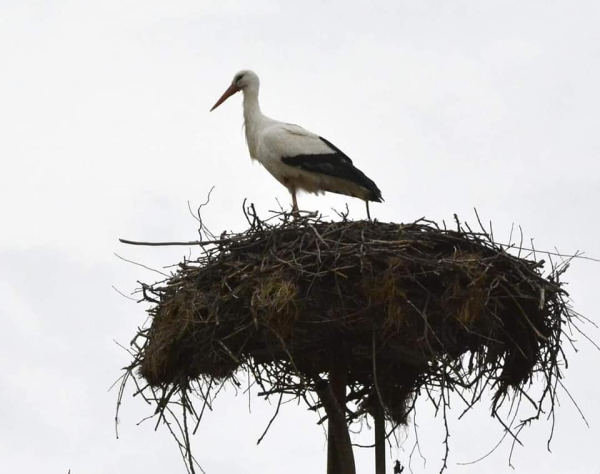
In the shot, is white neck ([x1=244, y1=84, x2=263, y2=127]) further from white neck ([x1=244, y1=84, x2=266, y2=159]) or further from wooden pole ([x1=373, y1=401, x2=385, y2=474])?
wooden pole ([x1=373, y1=401, x2=385, y2=474])

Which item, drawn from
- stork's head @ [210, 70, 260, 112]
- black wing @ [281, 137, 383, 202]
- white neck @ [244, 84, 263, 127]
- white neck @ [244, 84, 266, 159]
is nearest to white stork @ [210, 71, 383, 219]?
black wing @ [281, 137, 383, 202]

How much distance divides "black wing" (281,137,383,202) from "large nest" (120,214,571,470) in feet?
6.35

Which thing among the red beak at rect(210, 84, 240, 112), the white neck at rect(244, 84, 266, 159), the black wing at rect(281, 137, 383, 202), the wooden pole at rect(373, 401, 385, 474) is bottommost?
the wooden pole at rect(373, 401, 385, 474)

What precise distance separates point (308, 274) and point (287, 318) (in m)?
0.31

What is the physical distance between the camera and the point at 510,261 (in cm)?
739

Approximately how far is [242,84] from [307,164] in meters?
1.42

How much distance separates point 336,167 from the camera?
31.6ft

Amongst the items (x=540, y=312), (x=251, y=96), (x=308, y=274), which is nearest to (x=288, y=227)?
(x=308, y=274)

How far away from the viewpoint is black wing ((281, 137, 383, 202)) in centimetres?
953

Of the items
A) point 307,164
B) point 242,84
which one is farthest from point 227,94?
point 307,164

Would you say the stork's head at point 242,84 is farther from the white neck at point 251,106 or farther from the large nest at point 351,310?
the large nest at point 351,310

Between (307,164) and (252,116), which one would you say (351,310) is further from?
(252,116)

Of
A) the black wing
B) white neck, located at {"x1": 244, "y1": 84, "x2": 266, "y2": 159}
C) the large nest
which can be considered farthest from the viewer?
white neck, located at {"x1": 244, "y1": 84, "x2": 266, "y2": 159}

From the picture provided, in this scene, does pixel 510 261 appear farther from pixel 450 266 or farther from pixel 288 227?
pixel 288 227
